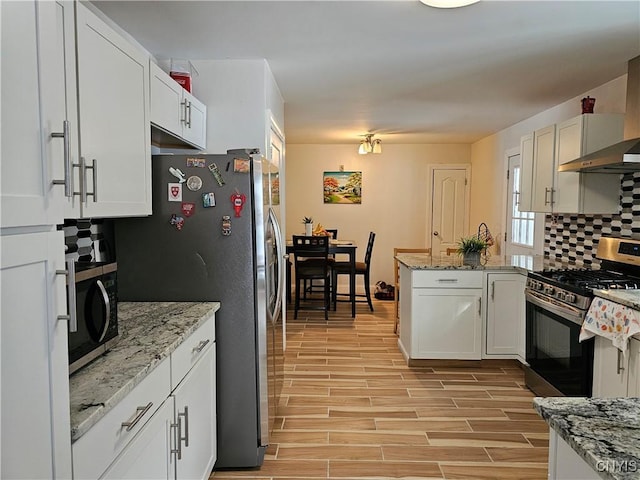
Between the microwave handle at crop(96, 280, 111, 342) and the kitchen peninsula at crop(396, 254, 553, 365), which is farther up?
the microwave handle at crop(96, 280, 111, 342)

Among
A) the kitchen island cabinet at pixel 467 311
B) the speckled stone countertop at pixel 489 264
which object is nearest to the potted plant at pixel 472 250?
the speckled stone countertop at pixel 489 264

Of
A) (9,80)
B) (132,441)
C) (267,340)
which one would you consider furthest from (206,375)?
(9,80)

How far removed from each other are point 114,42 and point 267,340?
155 centimetres

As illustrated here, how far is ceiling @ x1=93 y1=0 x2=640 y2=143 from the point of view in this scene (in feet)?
7.26

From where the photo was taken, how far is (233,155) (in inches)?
88.3

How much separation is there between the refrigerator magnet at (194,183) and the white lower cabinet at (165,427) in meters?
0.65

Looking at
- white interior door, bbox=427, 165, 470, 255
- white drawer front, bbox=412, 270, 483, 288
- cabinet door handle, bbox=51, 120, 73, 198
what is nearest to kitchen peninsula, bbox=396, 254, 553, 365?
white drawer front, bbox=412, 270, 483, 288

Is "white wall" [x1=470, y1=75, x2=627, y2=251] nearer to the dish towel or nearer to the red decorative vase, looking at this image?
the red decorative vase

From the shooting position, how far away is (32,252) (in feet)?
2.62

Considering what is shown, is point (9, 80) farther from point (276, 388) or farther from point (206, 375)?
point (276, 388)

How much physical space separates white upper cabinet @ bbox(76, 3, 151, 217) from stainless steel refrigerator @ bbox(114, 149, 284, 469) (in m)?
0.27

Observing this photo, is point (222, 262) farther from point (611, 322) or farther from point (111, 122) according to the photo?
point (611, 322)

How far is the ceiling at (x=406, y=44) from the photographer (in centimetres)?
221

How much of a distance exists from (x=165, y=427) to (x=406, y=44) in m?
2.37
